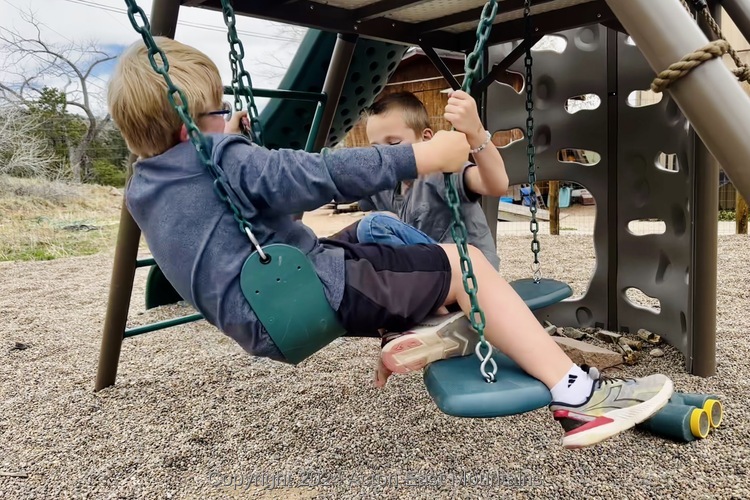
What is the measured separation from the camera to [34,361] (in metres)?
2.85

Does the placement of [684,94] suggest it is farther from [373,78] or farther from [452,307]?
[373,78]

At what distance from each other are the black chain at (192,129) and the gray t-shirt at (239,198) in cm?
4

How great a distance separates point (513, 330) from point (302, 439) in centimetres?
94

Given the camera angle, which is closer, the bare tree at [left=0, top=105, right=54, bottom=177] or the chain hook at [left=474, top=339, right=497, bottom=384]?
the chain hook at [left=474, top=339, right=497, bottom=384]

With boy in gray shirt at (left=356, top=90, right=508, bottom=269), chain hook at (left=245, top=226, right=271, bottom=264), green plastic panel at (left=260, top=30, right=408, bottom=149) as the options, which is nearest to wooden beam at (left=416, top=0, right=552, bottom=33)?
green plastic panel at (left=260, top=30, right=408, bottom=149)

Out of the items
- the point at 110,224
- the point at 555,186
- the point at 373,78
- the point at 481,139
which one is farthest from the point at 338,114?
the point at 110,224

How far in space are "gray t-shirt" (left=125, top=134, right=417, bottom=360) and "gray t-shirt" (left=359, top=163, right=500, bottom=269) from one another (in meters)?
0.58

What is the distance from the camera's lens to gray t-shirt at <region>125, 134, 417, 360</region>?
3.59 ft

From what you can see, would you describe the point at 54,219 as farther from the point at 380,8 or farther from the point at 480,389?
the point at 480,389

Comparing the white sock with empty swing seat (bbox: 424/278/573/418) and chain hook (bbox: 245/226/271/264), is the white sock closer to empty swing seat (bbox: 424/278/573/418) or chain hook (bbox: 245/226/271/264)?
empty swing seat (bbox: 424/278/573/418)

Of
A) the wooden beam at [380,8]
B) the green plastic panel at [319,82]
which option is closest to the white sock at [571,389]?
the wooden beam at [380,8]

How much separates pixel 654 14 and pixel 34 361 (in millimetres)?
2957

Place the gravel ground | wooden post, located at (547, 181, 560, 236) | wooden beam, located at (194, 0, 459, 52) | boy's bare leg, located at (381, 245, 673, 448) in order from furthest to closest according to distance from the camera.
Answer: wooden post, located at (547, 181, 560, 236) < wooden beam, located at (194, 0, 459, 52) < the gravel ground < boy's bare leg, located at (381, 245, 673, 448)

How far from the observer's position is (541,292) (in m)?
1.70
